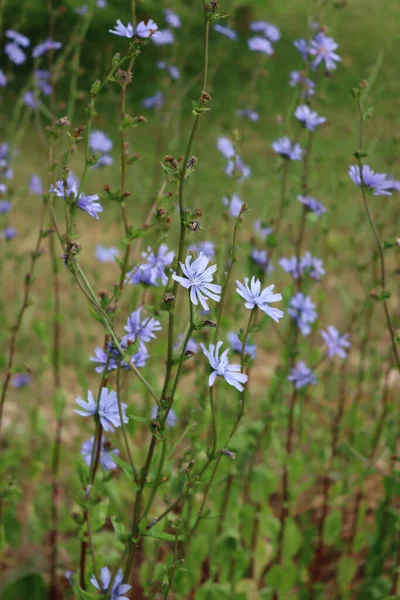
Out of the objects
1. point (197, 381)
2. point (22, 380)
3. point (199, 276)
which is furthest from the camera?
point (22, 380)

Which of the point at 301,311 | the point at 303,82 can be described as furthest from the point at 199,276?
the point at 303,82

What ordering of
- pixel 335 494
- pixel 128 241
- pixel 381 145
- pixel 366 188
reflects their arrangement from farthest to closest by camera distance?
pixel 381 145 < pixel 335 494 < pixel 366 188 < pixel 128 241

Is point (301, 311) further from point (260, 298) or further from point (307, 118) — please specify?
point (260, 298)

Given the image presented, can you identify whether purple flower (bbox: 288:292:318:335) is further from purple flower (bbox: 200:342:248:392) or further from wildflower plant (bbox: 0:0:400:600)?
purple flower (bbox: 200:342:248:392)

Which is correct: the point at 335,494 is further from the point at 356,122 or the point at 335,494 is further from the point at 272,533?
the point at 356,122

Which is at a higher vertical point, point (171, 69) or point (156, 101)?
point (156, 101)

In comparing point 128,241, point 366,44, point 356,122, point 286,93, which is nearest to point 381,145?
point 286,93

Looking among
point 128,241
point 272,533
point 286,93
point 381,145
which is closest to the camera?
point 128,241

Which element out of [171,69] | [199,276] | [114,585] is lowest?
[114,585]
